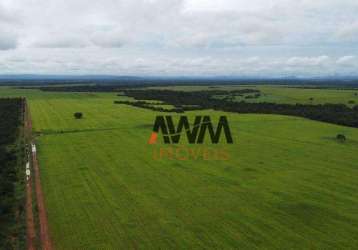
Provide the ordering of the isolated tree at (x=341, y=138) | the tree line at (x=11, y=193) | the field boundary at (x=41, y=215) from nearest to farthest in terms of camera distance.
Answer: the field boundary at (x=41, y=215), the tree line at (x=11, y=193), the isolated tree at (x=341, y=138)

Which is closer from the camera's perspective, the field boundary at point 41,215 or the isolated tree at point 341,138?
the field boundary at point 41,215

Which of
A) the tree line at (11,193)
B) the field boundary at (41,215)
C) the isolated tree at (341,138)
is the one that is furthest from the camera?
the isolated tree at (341,138)

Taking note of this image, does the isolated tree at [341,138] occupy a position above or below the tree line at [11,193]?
above

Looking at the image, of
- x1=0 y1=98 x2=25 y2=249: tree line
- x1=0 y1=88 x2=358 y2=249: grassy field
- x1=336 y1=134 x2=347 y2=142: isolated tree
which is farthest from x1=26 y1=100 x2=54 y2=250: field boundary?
x1=336 y1=134 x2=347 y2=142: isolated tree

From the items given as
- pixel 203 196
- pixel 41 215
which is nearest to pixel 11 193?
pixel 41 215

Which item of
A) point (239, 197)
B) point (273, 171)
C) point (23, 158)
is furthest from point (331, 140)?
point (23, 158)

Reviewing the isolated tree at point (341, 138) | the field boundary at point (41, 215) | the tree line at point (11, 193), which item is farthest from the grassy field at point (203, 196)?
the tree line at point (11, 193)

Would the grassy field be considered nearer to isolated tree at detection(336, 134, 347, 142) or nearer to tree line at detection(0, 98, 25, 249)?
isolated tree at detection(336, 134, 347, 142)

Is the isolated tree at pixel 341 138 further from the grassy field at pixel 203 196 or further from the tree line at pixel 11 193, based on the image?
the tree line at pixel 11 193

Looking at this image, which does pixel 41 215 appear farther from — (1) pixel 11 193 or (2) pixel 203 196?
(2) pixel 203 196
